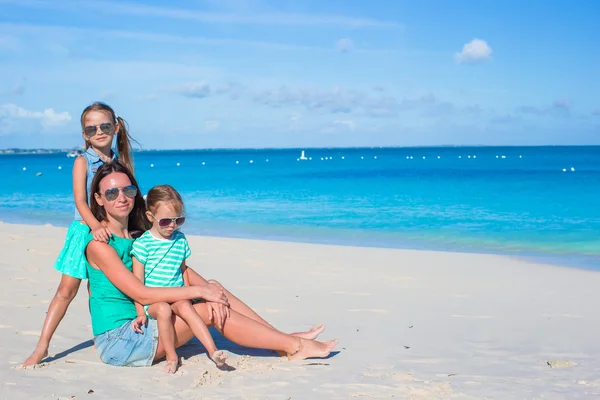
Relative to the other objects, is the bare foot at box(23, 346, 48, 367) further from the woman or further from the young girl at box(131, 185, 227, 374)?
the young girl at box(131, 185, 227, 374)

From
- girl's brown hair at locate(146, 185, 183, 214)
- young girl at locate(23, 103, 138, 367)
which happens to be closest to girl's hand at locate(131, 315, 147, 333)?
young girl at locate(23, 103, 138, 367)

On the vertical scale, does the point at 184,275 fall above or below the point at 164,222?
below

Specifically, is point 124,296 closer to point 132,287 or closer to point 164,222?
point 132,287

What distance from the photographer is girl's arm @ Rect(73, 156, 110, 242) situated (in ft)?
14.5

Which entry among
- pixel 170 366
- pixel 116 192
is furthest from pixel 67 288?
pixel 170 366

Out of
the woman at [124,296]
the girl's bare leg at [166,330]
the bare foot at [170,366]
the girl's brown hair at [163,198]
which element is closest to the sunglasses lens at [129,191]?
the woman at [124,296]

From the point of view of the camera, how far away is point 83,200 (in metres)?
4.69

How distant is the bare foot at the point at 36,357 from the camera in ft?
15.0

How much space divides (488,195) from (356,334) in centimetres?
2763

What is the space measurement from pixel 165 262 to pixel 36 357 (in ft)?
3.61

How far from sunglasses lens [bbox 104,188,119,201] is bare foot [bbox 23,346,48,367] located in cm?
117

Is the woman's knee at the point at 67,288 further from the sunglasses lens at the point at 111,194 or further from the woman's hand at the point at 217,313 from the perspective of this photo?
the woman's hand at the point at 217,313

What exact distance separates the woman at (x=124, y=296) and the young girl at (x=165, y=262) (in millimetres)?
74

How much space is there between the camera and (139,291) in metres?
4.38
